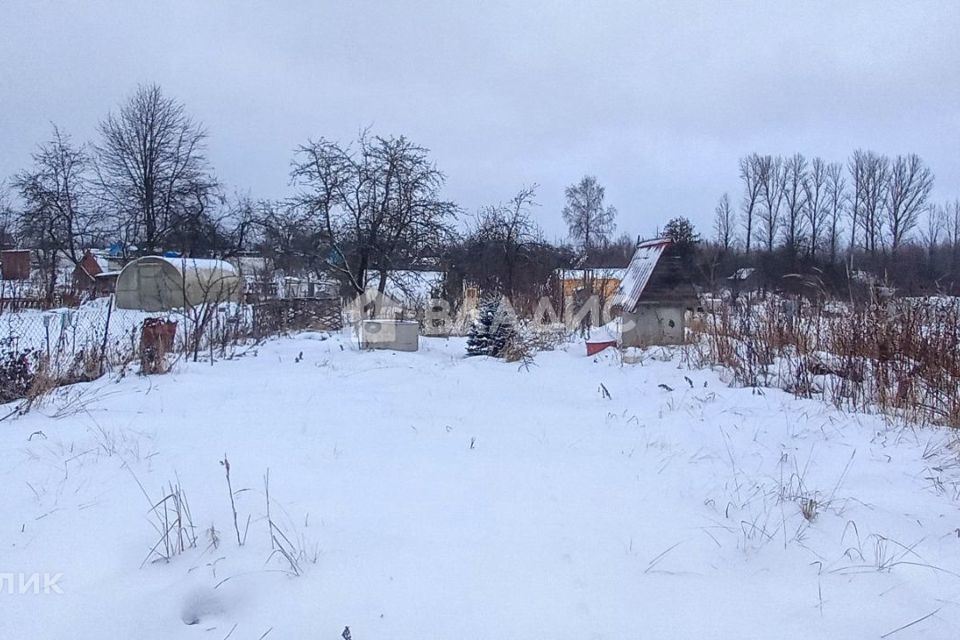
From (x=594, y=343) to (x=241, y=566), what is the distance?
726cm

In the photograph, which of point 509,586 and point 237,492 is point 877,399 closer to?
point 509,586

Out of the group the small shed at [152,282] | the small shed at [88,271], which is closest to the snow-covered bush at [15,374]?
the small shed at [152,282]

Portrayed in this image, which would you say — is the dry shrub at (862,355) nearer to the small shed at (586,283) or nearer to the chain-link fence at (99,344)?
the small shed at (586,283)

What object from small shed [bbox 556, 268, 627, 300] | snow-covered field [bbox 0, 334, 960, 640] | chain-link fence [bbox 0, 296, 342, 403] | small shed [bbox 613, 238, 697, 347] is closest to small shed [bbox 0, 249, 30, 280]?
chain-link fence [bbox 0, 296, 342, 403]

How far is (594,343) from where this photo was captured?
28.1ft

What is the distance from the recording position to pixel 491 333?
8.95m

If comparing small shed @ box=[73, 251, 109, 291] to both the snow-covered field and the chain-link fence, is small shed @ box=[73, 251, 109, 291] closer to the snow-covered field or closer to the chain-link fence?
the chain-link fence

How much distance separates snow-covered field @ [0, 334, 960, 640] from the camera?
1652 mm

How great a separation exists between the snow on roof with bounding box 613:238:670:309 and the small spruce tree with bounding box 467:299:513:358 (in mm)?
2185

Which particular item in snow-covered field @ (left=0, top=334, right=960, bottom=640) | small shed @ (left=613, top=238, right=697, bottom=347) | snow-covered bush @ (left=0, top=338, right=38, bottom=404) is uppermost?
small shed @ (left=613, top=238, right=697, bottom=347)

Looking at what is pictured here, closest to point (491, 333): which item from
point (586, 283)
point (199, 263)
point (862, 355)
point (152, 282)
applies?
point (586, 283)

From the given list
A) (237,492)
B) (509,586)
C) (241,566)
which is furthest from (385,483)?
(509,586)

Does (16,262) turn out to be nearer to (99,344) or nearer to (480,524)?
(99,344)

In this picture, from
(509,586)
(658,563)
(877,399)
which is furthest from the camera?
(877,399)
